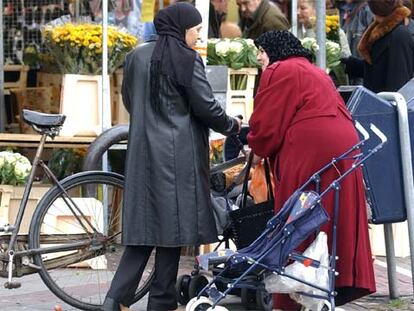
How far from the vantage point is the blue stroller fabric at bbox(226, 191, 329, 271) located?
19.4 ft

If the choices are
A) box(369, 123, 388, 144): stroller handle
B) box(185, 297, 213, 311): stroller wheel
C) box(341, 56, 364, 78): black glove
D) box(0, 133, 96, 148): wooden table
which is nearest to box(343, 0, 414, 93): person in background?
box(341, 56, 364, 78): black glove

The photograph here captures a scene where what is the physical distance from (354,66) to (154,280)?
425 centimetres

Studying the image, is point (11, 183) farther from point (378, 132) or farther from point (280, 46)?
point (378, 132)

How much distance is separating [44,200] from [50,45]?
284cm

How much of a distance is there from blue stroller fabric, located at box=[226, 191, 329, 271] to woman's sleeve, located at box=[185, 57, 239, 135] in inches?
28.4

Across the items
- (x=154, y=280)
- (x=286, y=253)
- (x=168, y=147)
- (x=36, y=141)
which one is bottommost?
(x=154, y=280)

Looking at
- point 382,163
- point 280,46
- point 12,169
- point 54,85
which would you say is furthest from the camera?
point 54,85

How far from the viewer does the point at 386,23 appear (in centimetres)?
934

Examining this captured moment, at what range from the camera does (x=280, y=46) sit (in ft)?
21.3

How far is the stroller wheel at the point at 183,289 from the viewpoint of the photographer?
22.8 feet

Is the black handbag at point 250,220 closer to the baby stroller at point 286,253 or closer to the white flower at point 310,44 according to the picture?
the baby stroller at point 286,253

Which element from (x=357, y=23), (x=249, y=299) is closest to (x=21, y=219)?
(x=249, y=299)

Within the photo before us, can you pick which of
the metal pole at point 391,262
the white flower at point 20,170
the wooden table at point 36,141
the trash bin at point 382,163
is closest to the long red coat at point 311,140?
the trash bin at point 382,163

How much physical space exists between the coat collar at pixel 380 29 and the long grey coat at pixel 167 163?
329cm
